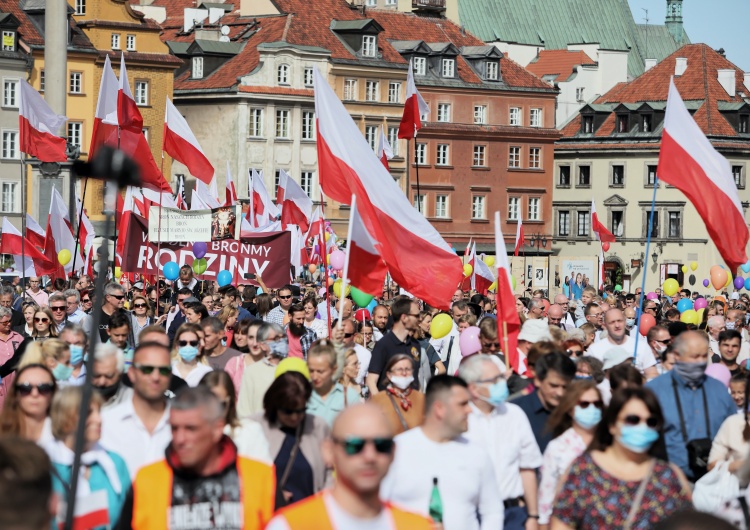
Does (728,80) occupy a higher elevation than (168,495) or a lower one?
higher

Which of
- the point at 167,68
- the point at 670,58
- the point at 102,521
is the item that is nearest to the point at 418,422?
the point at 102,521

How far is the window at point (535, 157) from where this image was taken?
85.1m

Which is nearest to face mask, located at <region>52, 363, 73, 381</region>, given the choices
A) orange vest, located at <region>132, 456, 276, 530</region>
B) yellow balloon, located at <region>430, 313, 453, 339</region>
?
orange vest, located at <region>132, 456, 276, 530</region>

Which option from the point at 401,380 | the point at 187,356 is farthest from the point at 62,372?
the point at 401,380

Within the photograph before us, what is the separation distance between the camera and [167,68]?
74.9 m

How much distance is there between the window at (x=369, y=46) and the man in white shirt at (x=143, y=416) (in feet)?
235

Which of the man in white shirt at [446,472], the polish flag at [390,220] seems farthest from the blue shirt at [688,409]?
the polish flag at [390,220]

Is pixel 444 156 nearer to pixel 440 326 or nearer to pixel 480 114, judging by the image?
pixel 480 114

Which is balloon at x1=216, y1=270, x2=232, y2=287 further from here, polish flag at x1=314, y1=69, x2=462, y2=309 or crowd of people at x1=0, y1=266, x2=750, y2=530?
crowd of people at x1=0, y1=266, x2=750, y2=530

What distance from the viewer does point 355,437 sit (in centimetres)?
570

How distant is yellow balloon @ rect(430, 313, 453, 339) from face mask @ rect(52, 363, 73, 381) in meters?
7.62

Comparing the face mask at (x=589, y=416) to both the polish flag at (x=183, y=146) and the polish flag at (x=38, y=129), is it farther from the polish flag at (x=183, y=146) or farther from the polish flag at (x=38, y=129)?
the polish flag at (x=38, y=129)

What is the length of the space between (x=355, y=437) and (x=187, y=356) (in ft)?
19.5

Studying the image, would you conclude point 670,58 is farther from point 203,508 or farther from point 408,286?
point 203,508
